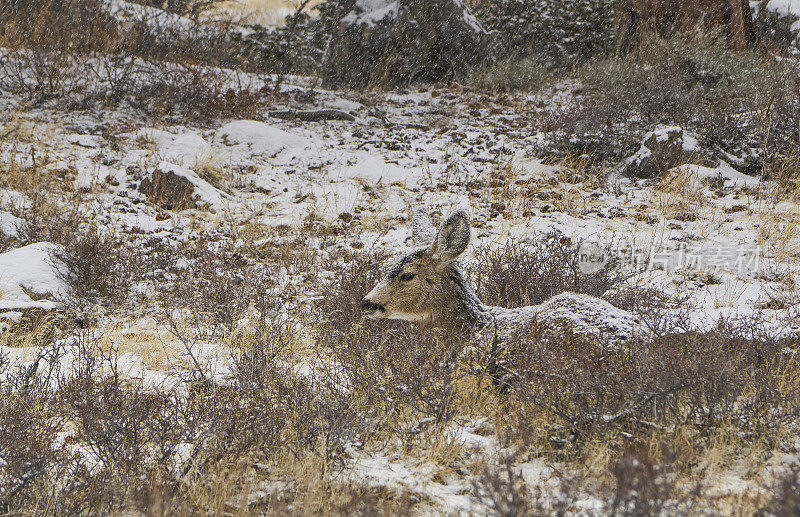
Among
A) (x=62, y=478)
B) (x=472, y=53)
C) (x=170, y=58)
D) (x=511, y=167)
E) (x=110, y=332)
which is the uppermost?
(x=472, y=53)

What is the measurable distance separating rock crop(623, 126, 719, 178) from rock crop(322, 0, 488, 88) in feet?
25.8

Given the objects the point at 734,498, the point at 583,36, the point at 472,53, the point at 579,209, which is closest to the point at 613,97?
the point at 579,209

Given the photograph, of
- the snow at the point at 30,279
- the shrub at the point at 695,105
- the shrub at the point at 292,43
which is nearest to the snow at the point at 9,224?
the snow at the point at 30,279

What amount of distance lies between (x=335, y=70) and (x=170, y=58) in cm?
→ 396

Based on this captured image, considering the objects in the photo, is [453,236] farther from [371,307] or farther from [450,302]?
[371,307]

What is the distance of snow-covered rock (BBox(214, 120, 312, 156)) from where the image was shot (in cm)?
1172

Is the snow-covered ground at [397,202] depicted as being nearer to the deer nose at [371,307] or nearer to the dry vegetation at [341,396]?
the dry vegetation at [341,396]

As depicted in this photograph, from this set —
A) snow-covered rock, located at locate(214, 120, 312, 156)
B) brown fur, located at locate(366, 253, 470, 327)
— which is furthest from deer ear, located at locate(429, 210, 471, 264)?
snow-covered rock, located at locate(214, 120, 312, 156)

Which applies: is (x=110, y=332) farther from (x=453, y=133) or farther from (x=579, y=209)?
(x=453, y=133)

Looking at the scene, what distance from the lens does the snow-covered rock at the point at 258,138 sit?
38.4 ft

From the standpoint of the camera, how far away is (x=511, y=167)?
10.5 meters

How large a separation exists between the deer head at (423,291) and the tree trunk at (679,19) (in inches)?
521

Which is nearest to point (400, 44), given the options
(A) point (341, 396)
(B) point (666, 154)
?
(B) point (666, 154)

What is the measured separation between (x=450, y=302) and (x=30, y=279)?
4.78 meters
